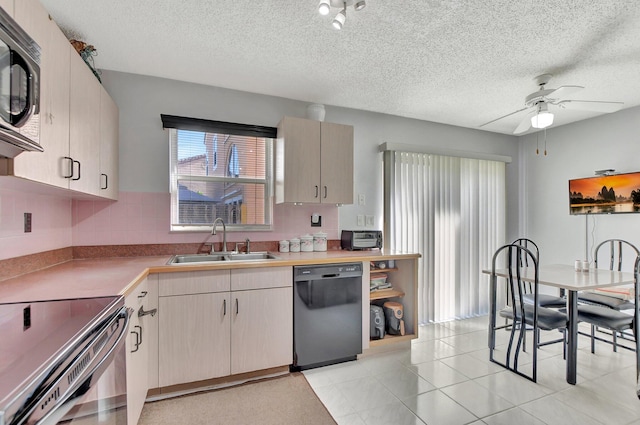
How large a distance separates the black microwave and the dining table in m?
3.05

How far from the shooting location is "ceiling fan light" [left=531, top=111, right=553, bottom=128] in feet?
7.77

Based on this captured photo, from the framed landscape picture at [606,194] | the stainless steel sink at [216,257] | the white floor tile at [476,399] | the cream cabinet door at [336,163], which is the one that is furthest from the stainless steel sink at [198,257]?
the framed landscape picture at [606,194]

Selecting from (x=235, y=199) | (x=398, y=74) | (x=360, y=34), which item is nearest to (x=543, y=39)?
(x=398, y=74)

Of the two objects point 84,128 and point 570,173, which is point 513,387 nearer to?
point 570,173

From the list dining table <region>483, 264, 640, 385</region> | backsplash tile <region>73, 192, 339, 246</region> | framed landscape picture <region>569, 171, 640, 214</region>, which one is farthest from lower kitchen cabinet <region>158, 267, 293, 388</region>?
framed landscape picture <region>569, 171, 640, 214</region>

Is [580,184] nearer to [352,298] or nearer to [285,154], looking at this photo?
[352,298]

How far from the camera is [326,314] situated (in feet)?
7.79

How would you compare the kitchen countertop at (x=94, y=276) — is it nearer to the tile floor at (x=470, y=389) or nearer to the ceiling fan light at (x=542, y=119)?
the tile floor at (x=470, y=389)

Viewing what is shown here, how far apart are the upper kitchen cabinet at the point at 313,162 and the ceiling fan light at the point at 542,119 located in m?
1.55

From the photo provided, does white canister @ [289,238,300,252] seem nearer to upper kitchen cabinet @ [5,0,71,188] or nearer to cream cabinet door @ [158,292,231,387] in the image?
cream cabinet door @ [158,292,231,387]

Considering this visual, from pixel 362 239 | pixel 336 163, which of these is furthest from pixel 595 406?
pixel 336 163

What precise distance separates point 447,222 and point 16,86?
12.4 ft

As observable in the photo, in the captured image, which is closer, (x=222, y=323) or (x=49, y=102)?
(x=49, y=102)

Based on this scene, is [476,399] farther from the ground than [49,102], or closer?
closer
